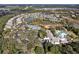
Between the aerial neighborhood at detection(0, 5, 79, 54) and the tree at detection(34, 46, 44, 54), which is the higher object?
the aerial neighborhood at detection(0, 5, 79, 54)

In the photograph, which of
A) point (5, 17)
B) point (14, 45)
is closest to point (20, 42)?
point (14, 45)

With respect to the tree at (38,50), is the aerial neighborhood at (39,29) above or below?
above

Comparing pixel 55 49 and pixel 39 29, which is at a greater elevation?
pixel 39 29

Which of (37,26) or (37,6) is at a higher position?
(37,6)

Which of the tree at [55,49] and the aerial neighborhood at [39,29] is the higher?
the aerial neighborhood at [39,29]

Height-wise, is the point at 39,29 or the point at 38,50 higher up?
the point at 39,29

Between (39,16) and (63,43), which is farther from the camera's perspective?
(39,16)

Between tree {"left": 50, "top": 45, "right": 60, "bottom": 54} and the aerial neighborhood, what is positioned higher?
the aerial neighborhood
